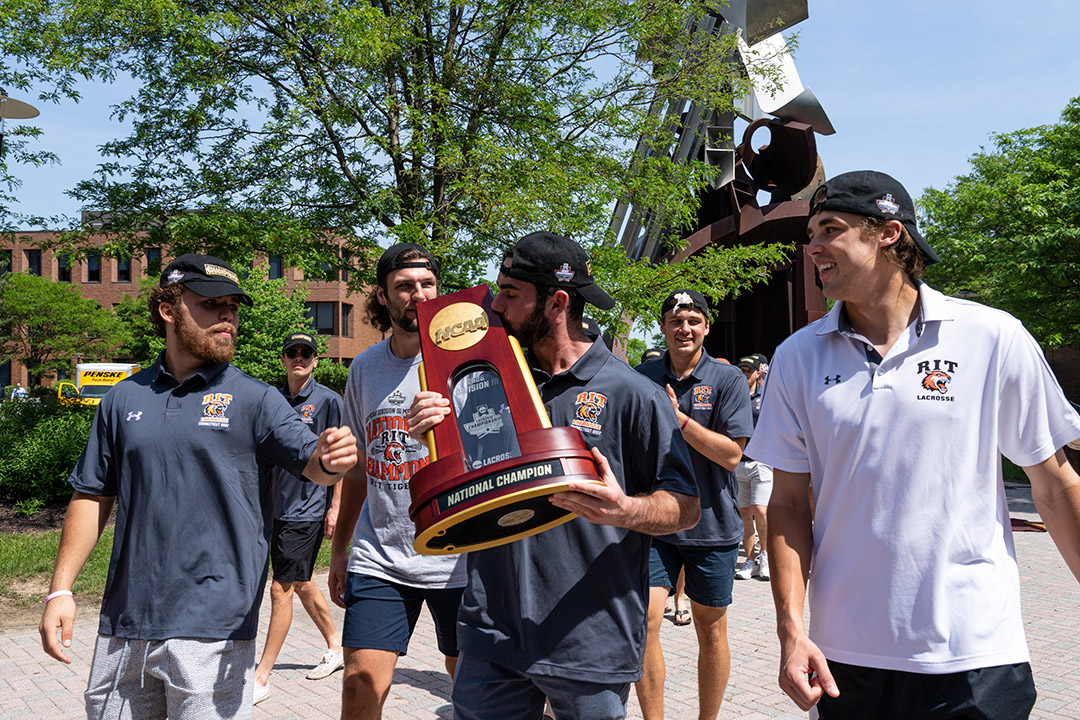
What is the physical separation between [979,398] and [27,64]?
12268mm

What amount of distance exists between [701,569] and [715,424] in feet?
2.94

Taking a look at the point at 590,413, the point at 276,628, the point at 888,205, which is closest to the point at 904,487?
the point at 888,205

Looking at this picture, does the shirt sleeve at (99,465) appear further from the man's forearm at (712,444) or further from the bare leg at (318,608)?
the bare leg at (318,608)

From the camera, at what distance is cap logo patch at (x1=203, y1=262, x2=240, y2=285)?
3367 mm

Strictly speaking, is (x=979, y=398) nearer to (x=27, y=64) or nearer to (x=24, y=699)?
(x=24, y=699)

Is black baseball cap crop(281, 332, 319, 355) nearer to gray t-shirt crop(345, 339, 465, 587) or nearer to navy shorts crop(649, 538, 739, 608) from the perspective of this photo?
gray t-shirt crop(345, 339, 465, 587)

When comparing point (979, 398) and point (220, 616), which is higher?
Answer: point (979, 398)

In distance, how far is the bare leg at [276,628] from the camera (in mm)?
5664

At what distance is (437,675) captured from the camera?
6109mm

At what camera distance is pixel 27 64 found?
11.1 m

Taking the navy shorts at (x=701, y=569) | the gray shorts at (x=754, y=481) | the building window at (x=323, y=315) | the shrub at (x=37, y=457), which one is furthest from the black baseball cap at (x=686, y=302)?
the building window at (x=323, y=315)

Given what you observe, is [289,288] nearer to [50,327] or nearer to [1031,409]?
[50,327]

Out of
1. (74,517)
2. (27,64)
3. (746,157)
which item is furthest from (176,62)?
(746,157)

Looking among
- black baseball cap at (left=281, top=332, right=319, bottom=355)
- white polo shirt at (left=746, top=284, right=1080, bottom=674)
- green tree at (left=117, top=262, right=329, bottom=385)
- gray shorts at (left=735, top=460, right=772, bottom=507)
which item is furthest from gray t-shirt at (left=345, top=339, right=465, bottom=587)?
green tree at (left=117, top=262, right=329, bottom=385)
